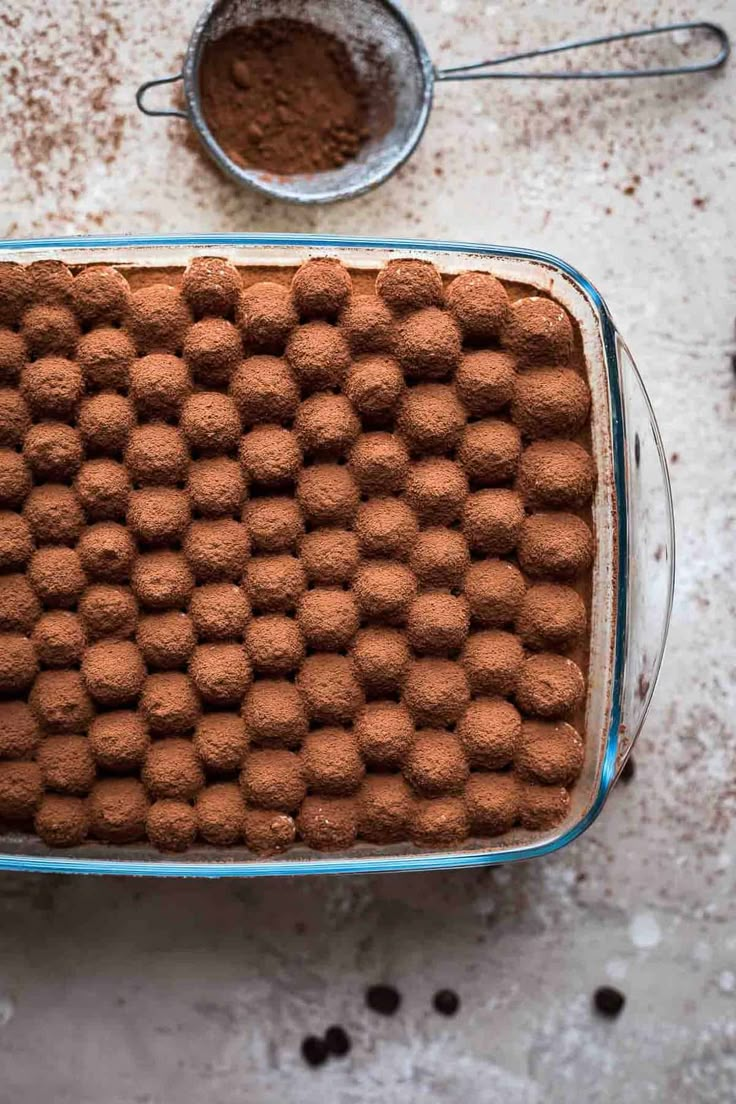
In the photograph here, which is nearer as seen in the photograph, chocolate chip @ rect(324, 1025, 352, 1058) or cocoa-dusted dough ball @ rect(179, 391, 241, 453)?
cocoa-dusted dough ball @ rect(179, 391, 241, 453)

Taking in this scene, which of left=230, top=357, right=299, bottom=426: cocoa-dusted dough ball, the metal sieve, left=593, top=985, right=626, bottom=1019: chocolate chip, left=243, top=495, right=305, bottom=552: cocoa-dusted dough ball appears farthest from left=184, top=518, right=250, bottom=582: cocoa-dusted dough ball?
left=593, top=985, right=626, bottom=1019: chocolate chip

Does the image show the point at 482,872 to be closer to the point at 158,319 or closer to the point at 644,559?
the point at 644,559

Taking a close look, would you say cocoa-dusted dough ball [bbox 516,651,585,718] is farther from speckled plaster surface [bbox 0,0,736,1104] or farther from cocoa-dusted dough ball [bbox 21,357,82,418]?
cocoa-dusted dough ball [bbox 21,357,82,418]

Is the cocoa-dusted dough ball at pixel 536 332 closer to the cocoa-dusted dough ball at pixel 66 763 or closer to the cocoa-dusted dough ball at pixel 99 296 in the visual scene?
the cocoa-dusted dough ball at pixel 99 296

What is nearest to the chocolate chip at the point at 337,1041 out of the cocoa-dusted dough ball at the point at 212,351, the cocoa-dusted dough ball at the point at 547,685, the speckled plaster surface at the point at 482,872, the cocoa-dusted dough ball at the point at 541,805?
the speckled plaster surface at the point at 482,872

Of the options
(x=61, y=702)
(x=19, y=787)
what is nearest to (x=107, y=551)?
(x=61, y=702)

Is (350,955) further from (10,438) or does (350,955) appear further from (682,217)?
(682,217)

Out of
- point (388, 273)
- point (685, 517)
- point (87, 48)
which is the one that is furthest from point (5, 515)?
point (685, 517)
